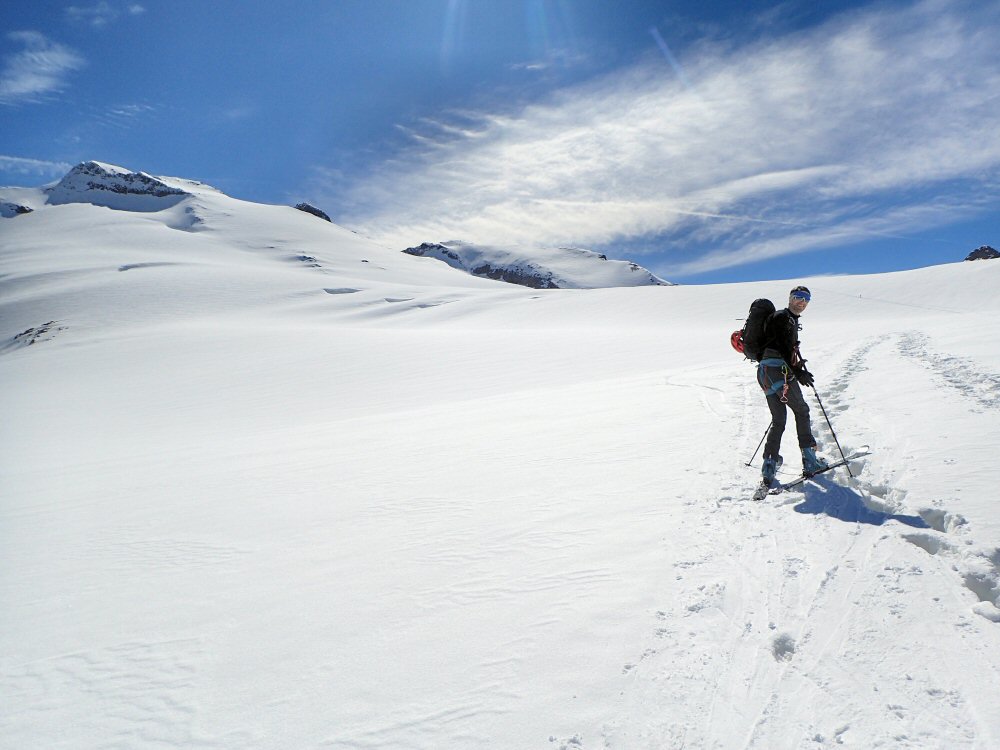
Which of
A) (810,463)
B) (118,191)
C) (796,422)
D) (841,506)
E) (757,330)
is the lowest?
(841,506)

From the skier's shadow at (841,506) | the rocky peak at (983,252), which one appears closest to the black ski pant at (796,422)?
the skier's shadow at (841,506)

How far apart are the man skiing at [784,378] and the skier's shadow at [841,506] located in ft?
0.92

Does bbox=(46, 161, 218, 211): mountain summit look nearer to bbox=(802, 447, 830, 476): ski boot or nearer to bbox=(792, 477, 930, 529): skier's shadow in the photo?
bbox=(802, 447, 830, 476): ski boot

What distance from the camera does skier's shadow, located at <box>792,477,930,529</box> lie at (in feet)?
14.5

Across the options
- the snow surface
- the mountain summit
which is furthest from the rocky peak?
the mountain summit

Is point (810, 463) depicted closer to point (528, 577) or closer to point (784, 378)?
point (784, 378)

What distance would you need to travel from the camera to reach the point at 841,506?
484cm

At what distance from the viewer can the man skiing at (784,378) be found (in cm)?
556

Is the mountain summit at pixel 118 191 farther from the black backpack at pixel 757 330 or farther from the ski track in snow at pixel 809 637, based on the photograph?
the ski track in snow at pixel 809 637

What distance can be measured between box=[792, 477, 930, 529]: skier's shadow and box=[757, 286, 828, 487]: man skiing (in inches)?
11.1

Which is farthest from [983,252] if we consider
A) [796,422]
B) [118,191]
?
[118,191]

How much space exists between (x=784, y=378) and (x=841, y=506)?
4.83ft

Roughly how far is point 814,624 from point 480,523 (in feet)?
10.6

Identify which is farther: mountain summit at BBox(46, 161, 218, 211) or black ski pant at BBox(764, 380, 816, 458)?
mountain summit at BBox(46, 161, 218, 211)
